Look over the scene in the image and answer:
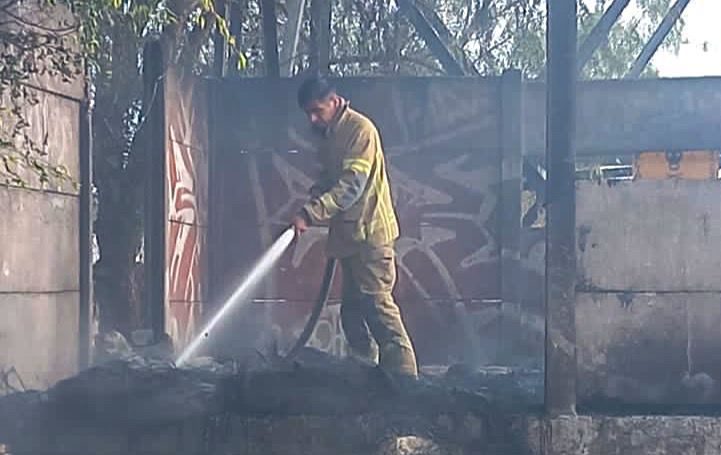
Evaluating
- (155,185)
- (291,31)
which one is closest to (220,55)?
(291,31)

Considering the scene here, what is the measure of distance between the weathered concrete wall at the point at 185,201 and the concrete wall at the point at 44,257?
1296 millimetres

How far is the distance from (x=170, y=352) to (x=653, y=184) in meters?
3.42

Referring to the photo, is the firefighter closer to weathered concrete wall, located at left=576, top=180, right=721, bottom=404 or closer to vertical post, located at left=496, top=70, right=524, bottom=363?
weathered concrete wall, located at left=576, top=180, right=721, bottom=404

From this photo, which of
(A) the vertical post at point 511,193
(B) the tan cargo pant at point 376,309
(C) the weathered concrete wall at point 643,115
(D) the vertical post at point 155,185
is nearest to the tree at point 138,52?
(D) the vertical post at point 155,185

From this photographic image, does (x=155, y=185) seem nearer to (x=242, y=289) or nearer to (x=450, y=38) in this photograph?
(x=242, y=289)

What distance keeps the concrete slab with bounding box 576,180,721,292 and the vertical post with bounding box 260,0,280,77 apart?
490 centimetres

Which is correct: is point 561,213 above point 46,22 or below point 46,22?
below

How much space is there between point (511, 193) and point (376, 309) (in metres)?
3.66

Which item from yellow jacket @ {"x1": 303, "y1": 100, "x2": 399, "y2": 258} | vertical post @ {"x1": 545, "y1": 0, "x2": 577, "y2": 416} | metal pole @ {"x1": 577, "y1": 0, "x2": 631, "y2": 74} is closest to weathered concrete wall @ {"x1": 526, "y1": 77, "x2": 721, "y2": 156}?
metal pole @ {"x1": 577, "y1": 0, "x2": 631, "y2": 74}

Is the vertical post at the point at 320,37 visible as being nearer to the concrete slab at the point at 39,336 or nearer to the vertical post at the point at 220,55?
the vertical post at the point at 220,55

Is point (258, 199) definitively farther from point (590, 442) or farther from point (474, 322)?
point (590, 442)

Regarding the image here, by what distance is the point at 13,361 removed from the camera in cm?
612

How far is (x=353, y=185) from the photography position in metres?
6.00

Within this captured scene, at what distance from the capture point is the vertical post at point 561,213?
17.6 feet
